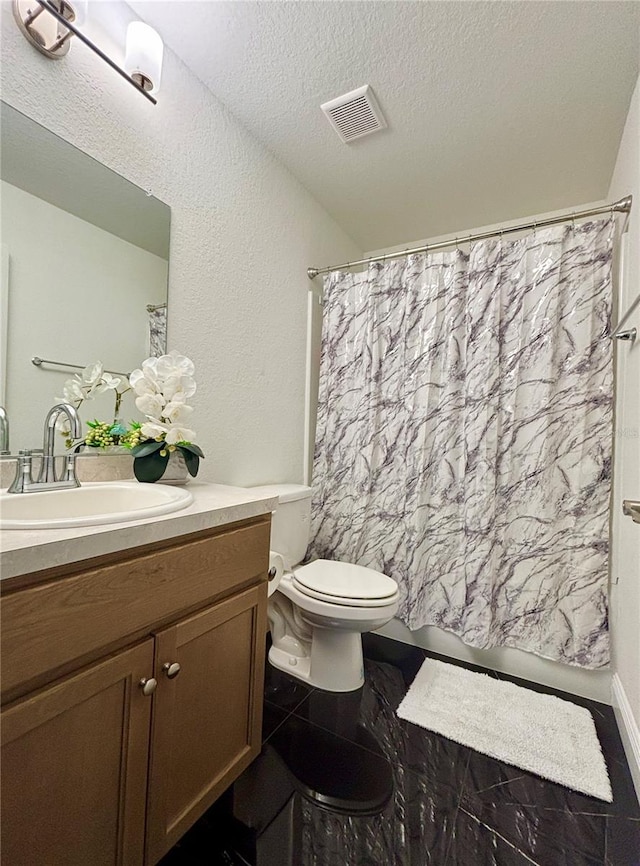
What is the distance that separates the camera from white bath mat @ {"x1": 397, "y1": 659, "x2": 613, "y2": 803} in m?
1.19

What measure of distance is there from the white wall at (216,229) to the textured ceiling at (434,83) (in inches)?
6.0

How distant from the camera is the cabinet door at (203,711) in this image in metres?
0.81

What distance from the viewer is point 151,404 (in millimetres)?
1191

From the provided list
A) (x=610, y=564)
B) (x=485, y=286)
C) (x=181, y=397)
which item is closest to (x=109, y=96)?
(x=181, y=397)

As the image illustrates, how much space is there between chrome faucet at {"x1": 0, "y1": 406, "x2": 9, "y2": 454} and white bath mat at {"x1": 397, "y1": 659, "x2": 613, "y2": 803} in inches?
60.4

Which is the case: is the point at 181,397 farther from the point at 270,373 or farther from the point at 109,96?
the point at 109,96

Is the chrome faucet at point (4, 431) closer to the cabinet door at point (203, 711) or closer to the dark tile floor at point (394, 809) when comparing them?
the cabinet door at point (203, 711)

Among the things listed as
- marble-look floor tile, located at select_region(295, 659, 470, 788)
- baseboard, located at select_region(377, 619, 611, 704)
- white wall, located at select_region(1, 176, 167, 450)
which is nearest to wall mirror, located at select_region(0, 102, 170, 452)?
white wall, located at select_region(1, 176, 167, 450)

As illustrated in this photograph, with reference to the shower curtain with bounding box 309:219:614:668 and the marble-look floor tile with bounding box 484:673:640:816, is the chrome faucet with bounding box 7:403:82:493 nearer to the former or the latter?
the shower curtain with bounding box 309:219:614:668

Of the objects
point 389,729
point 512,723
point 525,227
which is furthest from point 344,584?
point 525,227

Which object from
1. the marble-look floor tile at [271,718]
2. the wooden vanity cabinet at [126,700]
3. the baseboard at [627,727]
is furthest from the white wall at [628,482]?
the wooden vanity cabinet at [126,700]

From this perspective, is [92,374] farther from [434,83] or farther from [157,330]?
[434,83]

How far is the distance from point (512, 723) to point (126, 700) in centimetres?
134

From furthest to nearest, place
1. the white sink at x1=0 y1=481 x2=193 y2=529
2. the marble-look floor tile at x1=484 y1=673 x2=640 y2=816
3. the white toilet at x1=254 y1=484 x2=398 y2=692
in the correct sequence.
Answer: the white toilet at x1=254 y1=484 x2=398 y2=692 < the marble-look floor tile at x1=484 y1=673 x2=640 y2=816 < the white sink at x1=0 y1=481 x2=193 y2=529
